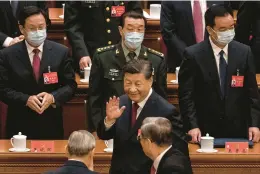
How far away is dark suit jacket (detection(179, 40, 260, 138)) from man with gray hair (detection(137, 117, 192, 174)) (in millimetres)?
1324

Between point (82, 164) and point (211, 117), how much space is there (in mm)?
1748

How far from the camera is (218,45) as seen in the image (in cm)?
581

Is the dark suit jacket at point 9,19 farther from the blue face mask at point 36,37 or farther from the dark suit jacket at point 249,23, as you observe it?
the dark suit jacket at point 249,23

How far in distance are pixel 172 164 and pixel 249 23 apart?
9.10 feet

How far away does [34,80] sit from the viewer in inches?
232

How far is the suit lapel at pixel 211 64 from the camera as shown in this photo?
581cm

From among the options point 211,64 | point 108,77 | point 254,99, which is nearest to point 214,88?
point 211,64

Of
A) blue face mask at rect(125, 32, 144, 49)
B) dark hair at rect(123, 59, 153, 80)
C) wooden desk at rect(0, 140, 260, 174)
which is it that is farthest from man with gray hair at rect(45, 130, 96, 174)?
blue face mask at rect(125, 32, 144, 49)

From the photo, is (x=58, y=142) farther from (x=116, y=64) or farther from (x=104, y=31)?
(x=104, y=31)

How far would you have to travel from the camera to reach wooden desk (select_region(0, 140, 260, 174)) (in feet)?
18.3

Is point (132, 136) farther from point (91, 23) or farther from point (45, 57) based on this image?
point (91, 23)

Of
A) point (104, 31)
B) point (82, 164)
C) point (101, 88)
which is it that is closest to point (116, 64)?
point (101, 88)

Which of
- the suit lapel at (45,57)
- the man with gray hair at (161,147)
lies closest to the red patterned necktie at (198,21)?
the suit lapel at (45,57)

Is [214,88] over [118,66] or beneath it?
beneath
